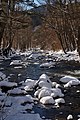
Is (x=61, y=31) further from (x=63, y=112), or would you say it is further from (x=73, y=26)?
(x=63, y=112)

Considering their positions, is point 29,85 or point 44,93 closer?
point 44,93

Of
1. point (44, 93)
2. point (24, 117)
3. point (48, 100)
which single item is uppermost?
point (44, 93)

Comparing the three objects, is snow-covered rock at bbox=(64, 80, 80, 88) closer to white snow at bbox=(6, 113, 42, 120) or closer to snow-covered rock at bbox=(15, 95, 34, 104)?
snow-covered rock at bbox=(15, 95, 34, 104)

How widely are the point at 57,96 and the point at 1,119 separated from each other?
4037 mm

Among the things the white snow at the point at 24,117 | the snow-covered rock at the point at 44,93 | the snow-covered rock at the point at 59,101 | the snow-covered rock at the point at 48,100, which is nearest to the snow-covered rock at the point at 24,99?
the snow-covered rock at the point at 48,100

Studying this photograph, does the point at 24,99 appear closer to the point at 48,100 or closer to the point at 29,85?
the point at 48,100

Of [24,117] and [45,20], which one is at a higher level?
[45,20]

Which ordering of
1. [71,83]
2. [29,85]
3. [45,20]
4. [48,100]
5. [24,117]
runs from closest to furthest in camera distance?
[24,117], [48,100], [29,85], [71,83], [45,20]

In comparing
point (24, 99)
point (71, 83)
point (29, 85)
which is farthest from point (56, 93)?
point (71, 83)

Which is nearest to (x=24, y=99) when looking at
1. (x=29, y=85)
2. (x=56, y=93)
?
(x=56, y=93)

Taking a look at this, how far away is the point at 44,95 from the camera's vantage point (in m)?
10.9

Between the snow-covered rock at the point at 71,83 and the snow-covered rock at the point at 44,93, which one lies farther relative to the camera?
the snow-covered rock at the point at 71,83

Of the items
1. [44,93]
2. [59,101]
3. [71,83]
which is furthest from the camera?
[71,83]

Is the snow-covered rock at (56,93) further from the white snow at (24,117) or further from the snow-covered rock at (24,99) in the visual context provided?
the white snow at (24,117)
